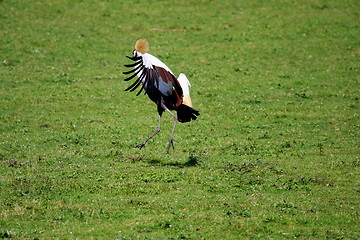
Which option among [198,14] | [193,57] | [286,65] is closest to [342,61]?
[286,65]

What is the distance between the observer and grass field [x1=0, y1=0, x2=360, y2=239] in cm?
1145

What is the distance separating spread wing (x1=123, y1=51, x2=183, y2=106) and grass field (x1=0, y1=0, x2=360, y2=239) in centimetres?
192

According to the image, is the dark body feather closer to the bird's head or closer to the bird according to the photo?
the bird

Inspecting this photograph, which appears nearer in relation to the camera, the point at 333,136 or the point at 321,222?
the point at 321,222

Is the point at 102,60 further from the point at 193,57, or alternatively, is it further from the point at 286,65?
the point at 286,65

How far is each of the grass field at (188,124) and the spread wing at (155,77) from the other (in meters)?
1.92

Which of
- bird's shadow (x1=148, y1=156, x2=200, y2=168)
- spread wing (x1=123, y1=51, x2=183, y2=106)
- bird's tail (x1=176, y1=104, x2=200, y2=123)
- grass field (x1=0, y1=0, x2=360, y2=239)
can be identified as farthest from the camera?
bird's tail (x1=176, y1=104, x2=200, y2=123)

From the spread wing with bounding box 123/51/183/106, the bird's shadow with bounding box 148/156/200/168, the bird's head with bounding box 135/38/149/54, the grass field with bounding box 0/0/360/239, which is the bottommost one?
the bird's shadow with bounding box 148/156/200/168

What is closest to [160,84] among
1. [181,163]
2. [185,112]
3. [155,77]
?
[155,77]

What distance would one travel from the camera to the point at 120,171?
14398 mm

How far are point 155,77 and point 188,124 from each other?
16.0 ft

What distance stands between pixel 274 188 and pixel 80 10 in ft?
72.0

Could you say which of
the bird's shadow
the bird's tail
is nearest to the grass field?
the bird's shadow

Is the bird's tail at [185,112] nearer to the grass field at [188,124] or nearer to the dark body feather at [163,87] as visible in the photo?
the dark body feather at [163,87]
